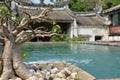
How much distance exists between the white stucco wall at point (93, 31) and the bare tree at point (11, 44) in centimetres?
2334

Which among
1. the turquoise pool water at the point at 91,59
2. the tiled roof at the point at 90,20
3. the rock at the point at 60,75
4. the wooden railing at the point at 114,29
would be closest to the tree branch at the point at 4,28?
the rock at the point at 60,75

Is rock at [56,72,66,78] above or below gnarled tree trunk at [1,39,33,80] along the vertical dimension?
below

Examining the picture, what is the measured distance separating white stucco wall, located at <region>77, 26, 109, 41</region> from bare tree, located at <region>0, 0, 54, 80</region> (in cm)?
2334

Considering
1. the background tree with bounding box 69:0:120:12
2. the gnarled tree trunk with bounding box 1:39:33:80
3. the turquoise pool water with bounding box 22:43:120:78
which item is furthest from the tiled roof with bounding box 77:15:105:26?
the gnarled tree trunk with bounding box 1:39:33:80

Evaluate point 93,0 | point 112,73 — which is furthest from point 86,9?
point 112,73

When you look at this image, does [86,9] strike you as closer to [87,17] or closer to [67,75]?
[87,17]

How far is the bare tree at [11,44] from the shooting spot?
→ 15.7 ft

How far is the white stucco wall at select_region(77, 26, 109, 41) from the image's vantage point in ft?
93.8

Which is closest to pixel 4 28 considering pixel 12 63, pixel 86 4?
pixel 12 63

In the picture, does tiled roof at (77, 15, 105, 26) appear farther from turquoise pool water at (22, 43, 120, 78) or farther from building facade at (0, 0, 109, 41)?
turquoise pool water at (22, 43, 120, 78)

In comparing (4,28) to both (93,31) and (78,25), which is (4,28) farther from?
(93,31)

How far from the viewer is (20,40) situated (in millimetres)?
5184

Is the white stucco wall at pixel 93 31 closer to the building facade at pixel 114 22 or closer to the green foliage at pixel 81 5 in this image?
the building facade at pixel 114 22

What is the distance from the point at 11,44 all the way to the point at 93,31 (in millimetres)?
24268
